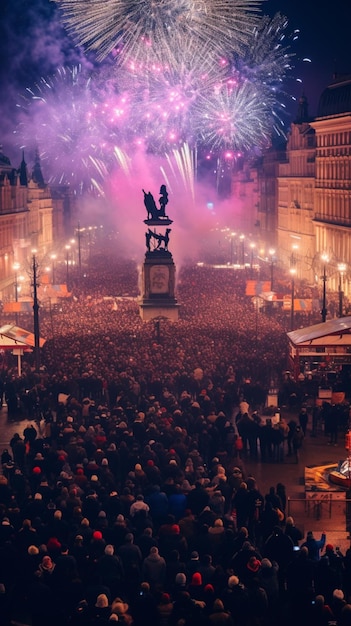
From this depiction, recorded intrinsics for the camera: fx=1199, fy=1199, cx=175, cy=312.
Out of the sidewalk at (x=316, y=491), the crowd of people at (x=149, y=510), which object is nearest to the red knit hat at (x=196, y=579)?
the crowd of people at (x=149, y=510)

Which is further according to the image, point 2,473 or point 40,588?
point 2,473

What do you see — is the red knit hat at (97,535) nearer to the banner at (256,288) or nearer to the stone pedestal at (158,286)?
the stone pedestal at (158,286)

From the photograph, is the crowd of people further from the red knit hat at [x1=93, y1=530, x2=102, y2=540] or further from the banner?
the banner

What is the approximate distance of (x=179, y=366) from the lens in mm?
36219

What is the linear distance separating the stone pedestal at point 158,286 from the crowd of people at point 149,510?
68.6 ft

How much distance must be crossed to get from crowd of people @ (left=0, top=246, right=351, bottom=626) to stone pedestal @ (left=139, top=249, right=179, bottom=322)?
20.9 m

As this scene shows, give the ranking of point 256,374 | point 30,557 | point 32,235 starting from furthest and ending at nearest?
1. point 32,235
2. point 256,374
3. point 30,557

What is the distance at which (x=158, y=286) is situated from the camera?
61.0 m

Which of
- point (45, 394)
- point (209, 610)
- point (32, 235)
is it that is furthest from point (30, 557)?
point (32, 235)

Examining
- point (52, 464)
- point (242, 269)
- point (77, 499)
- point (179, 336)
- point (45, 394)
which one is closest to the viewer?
point (77, 499)

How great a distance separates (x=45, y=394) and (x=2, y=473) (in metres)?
6.80

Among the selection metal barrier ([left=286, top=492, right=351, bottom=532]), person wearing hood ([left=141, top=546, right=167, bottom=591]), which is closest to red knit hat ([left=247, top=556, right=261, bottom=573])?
person wearing hood ([left=141, top=546, right=167, bottom=591])

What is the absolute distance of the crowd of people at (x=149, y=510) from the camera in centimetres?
1797

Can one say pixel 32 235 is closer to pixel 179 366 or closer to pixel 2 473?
pixel 179 366
